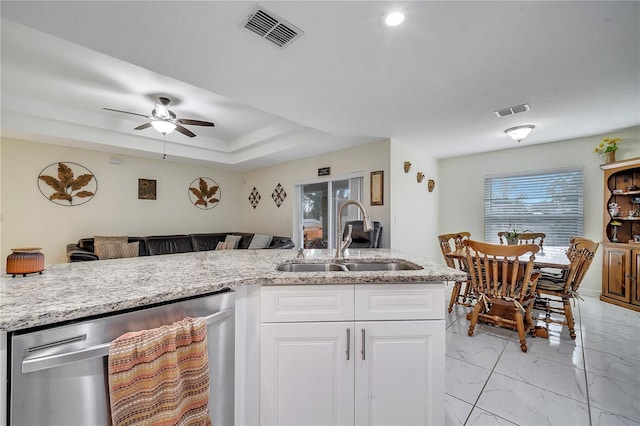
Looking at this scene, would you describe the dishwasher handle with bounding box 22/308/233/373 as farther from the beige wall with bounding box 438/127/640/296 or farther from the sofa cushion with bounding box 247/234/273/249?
the beige wall with bounding box 438/127/640/296

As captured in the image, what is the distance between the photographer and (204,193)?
20.5 feet

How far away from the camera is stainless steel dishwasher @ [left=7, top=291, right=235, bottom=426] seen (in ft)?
2.66

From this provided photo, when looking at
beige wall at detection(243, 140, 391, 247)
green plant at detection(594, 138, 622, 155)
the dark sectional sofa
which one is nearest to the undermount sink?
beige wall at detection(243, 140, 391, 247)

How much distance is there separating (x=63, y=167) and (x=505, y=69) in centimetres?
613

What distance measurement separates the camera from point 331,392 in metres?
1.34

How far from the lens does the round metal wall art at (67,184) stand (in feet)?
14.3

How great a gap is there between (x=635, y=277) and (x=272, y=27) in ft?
16.2

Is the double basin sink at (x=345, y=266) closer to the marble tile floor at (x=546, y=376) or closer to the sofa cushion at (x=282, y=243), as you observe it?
the marble tile floor at (x=546, y=376)

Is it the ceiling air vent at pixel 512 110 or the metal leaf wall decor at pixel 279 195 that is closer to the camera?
the ceiling air vent at pixel 512 110

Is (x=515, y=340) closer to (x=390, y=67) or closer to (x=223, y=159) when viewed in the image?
(x=390, y=67)

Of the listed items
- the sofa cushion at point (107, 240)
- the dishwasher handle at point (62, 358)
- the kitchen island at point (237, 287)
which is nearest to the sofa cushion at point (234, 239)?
the sofa cushion at point (107, 240)

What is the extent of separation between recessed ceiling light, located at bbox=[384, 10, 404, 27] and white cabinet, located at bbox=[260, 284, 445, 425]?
153 cm

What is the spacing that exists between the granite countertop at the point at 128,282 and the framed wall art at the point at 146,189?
4.23 meters

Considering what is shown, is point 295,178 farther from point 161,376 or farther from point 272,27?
point 161,376
